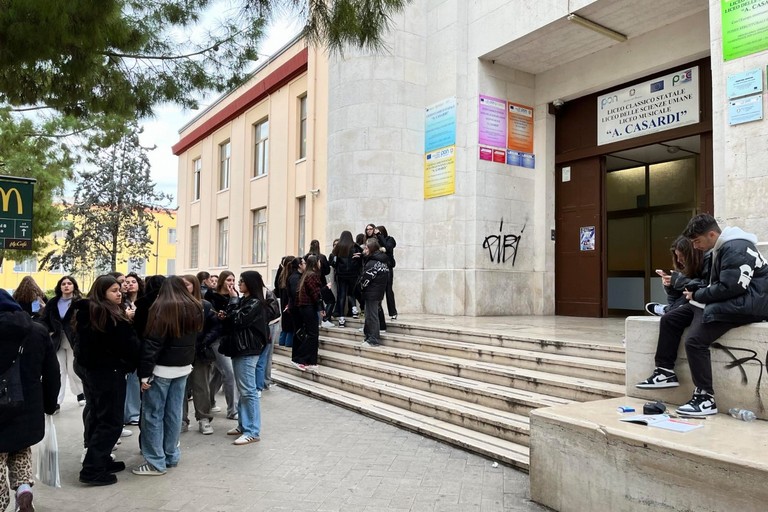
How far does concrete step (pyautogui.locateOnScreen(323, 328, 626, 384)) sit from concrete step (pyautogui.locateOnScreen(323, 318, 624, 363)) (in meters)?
0.09

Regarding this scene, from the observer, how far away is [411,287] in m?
12.5

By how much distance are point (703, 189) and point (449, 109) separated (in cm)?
523

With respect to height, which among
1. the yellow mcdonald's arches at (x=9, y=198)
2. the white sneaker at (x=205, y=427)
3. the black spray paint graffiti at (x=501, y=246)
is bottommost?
the white sneaker at (x=205, y=427)

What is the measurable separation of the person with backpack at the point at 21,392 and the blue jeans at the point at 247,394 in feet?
6.52

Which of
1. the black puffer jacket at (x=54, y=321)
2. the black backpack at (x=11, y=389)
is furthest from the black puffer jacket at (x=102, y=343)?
the black puffer jacket at (x=54, y=321)

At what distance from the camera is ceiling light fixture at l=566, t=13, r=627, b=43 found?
9844 mm

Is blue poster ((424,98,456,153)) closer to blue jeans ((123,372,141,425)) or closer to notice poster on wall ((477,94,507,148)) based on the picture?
notice poster on wall ((477,94,507,148))

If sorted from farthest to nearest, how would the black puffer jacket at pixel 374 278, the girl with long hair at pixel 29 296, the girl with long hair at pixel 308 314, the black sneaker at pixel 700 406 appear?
the black puffer jacket at pixel 374 278 < the girl with long hair at pixel 308 314 < the girl with long hair at pixel 29 296 < the black sneaker at pixel 700 406

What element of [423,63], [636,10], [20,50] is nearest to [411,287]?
[423,63]

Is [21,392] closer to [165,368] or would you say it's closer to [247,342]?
[165,368]

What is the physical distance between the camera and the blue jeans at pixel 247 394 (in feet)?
19.2

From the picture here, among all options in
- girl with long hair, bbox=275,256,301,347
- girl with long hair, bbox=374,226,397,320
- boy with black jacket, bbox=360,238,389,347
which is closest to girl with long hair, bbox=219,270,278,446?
girl with long hair, bbox=275,256,301,347

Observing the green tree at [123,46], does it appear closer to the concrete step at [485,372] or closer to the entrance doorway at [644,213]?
the concrete step at [485,372]

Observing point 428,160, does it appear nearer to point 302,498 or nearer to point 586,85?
point 586,85
